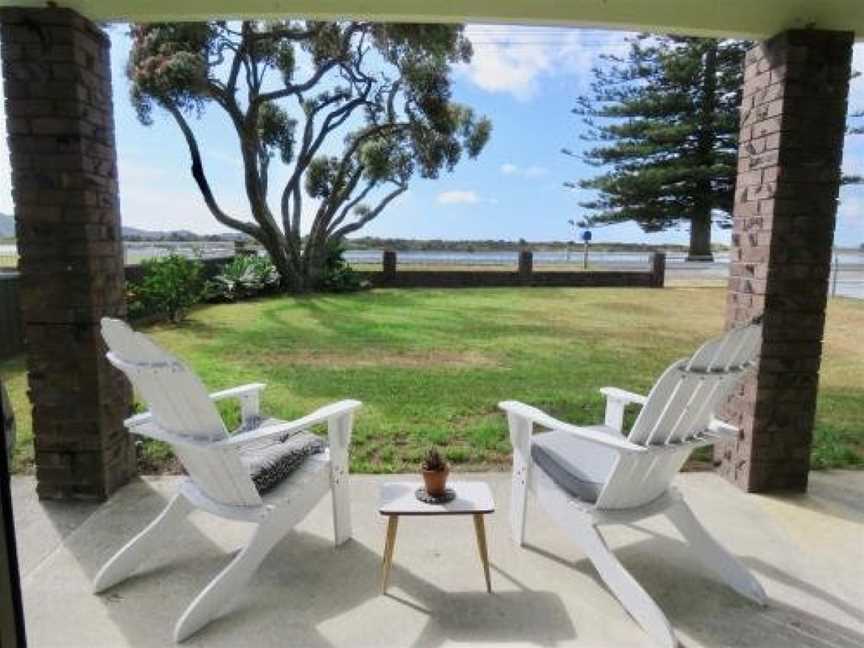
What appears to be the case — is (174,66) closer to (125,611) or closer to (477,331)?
(477,331)

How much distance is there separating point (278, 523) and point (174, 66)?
1126 centimetres

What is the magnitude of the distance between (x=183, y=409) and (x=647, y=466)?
61.6 inches

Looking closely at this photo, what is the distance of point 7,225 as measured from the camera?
2730 millimetres

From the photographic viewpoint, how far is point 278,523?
2072 mm

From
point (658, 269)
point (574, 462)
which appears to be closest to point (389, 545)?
point (574, 462)

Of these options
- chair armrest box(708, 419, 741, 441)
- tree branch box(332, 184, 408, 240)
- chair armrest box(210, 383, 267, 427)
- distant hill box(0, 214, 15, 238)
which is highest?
tree branch box(332, 184, 408, 240)

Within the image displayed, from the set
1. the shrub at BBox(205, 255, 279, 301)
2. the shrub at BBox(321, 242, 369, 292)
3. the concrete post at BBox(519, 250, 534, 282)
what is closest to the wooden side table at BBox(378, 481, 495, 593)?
the shrub at BBox(205, 255, 279, 301)

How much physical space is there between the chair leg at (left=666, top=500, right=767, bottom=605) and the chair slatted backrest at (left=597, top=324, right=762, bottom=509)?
0.64ft

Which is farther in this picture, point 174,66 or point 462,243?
point 462,243

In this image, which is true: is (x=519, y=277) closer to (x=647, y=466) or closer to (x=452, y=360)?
(x=452, y=360)

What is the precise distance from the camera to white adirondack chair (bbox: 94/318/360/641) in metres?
1.90

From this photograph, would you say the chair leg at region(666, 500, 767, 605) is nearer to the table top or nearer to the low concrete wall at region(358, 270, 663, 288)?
the table top

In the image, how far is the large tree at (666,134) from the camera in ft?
69.4

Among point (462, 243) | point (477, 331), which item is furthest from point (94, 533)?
point (462, 243)
